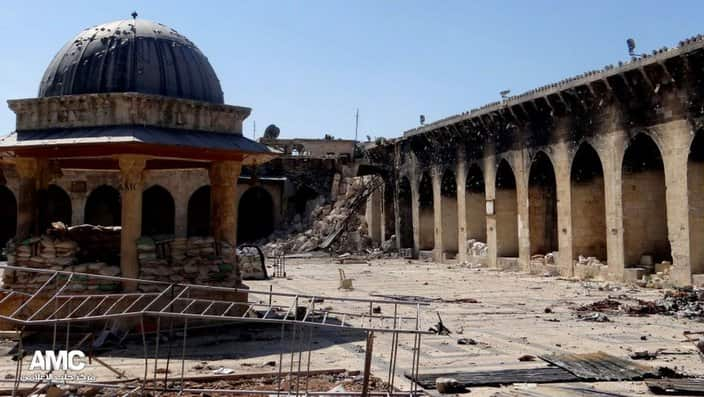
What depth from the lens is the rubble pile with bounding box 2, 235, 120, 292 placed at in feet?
32.8

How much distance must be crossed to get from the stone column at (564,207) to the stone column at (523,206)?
1.87 m

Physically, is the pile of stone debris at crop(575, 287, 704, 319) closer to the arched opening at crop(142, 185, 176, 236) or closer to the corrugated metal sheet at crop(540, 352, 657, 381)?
the corrugated metal sheet at crop(540, 352, 657, 381)

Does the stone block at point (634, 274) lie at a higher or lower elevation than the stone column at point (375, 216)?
lower

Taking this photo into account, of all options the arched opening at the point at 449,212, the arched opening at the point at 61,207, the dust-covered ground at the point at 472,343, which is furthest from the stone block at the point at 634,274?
the arched opening at the point at 61,207

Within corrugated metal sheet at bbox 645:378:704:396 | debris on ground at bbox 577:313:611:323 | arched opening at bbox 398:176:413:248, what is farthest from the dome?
arched opening at bbox 398:176:413:248

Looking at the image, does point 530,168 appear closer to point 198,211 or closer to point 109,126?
point 109,126

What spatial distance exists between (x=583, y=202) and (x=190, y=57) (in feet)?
51.8

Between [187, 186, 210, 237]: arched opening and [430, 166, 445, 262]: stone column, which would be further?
[187, 186, 210, 237]: arched opening

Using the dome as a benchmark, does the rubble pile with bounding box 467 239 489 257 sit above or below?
below

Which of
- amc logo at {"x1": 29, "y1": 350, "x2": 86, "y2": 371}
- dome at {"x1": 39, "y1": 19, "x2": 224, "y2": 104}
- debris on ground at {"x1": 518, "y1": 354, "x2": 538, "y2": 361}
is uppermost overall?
dome at {"x1": 39, "y1": 19, "x2": 224, "y2": 104}

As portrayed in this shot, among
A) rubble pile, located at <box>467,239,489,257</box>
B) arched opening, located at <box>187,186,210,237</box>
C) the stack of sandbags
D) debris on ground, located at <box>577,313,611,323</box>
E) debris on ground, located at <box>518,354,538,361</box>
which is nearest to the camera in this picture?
debris on ground, located at <box>518,354,538,361</box>

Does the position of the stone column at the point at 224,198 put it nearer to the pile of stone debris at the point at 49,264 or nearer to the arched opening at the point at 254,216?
the pile of stone debris at the point at 49,264

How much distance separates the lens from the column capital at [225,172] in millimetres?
11548

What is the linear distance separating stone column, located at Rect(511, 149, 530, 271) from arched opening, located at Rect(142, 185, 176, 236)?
21.5 meters
